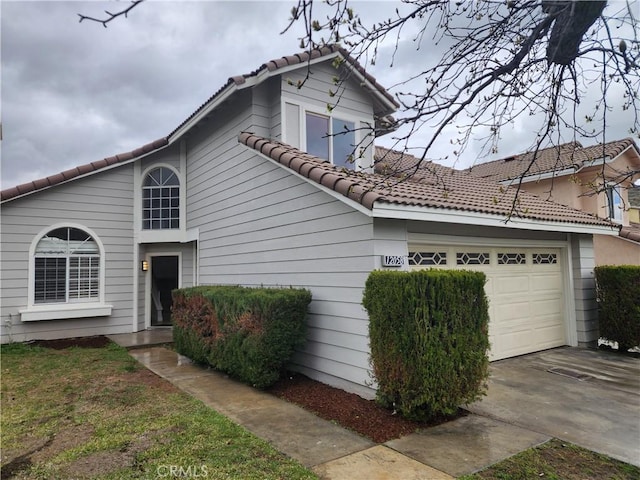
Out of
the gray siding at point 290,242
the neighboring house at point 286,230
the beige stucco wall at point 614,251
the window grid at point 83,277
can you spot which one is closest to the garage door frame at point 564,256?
the neighboring house at point 286,230

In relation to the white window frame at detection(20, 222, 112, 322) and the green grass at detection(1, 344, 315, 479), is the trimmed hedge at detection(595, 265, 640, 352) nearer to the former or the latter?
the green grass at detection(1, 344, 315, 479)

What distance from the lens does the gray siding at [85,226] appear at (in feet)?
32.0

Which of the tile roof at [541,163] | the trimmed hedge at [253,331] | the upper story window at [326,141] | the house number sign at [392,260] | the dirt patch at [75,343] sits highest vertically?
the tile roof at [541,163]

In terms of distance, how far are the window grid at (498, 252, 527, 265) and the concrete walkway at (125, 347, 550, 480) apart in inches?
155

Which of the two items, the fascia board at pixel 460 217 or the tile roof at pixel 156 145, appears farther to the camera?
the tile roof at pixel 156 145

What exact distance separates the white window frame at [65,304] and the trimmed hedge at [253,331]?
484 cm

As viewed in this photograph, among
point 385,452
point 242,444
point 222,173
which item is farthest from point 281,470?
point 222,173

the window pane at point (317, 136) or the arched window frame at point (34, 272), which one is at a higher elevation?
the window pane at point (317, 136)

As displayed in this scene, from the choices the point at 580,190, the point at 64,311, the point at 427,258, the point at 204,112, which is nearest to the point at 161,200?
the point at 204,112

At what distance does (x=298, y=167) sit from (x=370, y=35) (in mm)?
2882

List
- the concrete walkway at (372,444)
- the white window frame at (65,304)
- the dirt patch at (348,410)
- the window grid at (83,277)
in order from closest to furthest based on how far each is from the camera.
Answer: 1. the concrete walkway at (372,444)
2. the dirt patch at (348,410)
3. the white window frame at (65,304)
4. the window grid at (83,277)

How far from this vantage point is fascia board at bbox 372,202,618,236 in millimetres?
5180

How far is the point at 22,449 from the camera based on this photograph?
4.11m

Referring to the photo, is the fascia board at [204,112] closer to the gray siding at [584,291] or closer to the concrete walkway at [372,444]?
the concrete walkway at [372,444]
